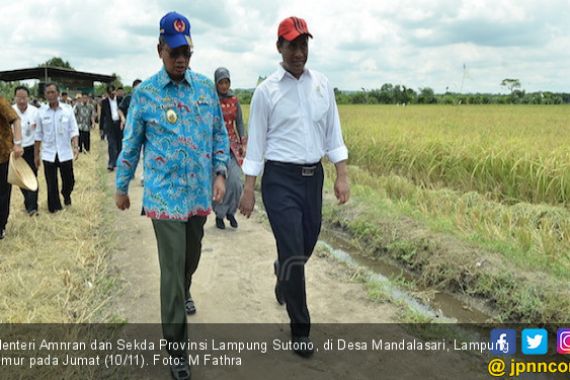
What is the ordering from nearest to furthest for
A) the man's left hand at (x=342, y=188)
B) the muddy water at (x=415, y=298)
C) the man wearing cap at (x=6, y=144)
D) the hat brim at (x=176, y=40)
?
1. the hat brim at (x=176, y=40)
2. the man's left hand at (x=342, y=188)
3. the muddy water at (x=415, y=298)
4. the man wearing cap at (x=6, y=144)

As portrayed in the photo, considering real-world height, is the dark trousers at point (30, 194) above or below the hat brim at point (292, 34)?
below

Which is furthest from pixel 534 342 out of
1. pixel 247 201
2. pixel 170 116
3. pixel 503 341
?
pixel 170 116

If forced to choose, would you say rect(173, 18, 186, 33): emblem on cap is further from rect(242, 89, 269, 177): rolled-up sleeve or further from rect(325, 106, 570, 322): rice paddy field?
rect(325, 106, 570, 322): rice paddy field

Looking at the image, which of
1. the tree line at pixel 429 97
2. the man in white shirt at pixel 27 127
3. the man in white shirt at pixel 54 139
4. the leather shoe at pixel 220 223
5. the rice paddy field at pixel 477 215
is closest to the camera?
the rice paddy field at pixel 477 215

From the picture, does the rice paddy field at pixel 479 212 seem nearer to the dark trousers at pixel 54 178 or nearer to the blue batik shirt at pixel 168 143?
the blue batik shirt at pixel 168 143

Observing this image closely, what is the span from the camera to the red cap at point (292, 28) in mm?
2883

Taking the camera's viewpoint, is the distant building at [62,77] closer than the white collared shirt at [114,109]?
No

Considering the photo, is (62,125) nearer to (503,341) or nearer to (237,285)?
(237,285)

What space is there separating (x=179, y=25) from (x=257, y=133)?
Answer: 779 millimetres

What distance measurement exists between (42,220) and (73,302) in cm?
285

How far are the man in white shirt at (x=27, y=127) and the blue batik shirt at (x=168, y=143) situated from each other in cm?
413

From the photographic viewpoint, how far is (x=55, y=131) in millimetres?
6508

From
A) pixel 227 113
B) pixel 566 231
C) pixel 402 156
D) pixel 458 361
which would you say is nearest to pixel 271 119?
pixel 458 361

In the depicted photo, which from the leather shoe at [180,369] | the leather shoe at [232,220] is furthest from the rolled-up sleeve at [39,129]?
the leather shoe at [180,369]
